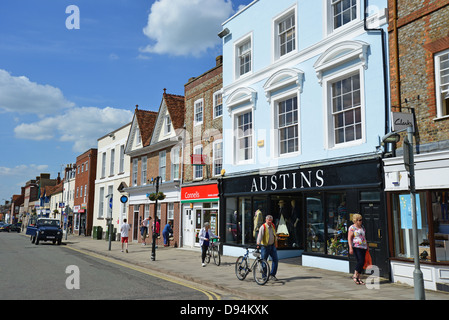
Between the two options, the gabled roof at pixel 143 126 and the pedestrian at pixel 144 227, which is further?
the gabled roof at pixel 143 126

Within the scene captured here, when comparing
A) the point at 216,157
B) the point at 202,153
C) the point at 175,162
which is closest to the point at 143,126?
the point at 175,162

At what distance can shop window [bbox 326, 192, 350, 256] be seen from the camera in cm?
1250

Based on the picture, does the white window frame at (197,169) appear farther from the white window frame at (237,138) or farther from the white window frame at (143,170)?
the white window frame at (143,170)

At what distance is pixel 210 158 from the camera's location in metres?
21.0

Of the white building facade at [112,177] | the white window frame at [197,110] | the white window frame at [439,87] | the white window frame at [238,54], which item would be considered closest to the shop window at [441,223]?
the white window frame at [439,87]

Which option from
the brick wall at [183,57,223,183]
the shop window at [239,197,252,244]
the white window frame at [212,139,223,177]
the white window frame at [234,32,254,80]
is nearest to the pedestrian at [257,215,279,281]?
the shop window at [239,197,252,244]

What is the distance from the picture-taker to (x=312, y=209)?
14.0 m

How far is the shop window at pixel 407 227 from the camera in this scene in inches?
399

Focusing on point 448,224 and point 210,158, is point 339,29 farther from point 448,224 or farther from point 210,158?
point 210,158

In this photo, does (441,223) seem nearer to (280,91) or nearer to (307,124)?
(307,124)

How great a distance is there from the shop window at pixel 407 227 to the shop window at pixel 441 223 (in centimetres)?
24

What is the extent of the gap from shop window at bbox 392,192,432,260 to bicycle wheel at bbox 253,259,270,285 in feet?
12.2

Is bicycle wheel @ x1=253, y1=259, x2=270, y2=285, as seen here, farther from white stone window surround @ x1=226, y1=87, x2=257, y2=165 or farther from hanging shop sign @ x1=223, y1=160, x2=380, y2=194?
white stone window surround @ x1=226, y1=87, x2=257, y2=165
